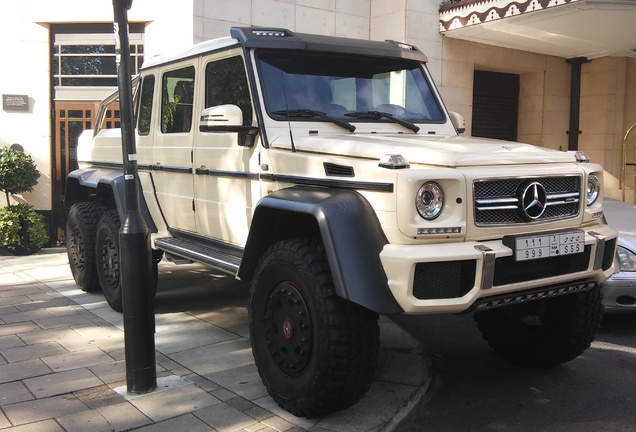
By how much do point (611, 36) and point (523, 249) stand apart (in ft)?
28.7

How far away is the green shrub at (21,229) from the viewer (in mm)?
9445

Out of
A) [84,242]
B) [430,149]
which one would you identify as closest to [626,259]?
[430,149]

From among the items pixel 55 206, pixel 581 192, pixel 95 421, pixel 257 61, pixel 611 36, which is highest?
pixel 611 36

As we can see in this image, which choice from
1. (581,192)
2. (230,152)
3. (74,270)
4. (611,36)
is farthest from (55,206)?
(611,36)

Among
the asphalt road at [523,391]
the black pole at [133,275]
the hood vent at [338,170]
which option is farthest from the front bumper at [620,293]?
the black pole at [133,275]

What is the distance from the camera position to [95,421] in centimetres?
380

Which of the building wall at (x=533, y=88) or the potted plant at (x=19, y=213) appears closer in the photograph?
the potted plant at (x=19, y=213)

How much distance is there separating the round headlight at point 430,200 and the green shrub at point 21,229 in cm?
785

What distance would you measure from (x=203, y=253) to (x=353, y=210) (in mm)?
1834

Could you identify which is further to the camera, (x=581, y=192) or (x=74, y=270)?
(x=74, y=270)

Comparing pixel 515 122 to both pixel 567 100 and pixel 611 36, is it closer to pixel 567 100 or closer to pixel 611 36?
pixel 567 100

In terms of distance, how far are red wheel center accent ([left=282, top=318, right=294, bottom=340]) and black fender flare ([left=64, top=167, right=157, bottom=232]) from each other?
1.83 metres

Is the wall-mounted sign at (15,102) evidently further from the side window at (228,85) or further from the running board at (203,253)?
the side window at (228,85)

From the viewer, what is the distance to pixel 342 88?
184 inches
